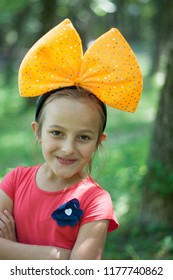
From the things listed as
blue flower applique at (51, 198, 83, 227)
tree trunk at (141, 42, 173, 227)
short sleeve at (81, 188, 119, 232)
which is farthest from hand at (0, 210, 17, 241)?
tree trunk at (141, 42, 173, 227)

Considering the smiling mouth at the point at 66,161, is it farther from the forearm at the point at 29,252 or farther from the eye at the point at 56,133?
the forearm at the point at 29,252

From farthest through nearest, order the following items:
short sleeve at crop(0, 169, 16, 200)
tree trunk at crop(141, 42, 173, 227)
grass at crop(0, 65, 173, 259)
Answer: tree trunk at crop(141, 42, 173, 227), grass at crop(0, 65, 173, 259), short sleeve at crop(0, 169, 16, 200)

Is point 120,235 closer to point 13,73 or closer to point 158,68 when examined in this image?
point 158,68

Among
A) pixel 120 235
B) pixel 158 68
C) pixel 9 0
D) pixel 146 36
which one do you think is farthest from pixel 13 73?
pixel 146 36

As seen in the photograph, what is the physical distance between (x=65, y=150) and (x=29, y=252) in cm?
53

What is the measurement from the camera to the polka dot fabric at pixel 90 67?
8.02 feet

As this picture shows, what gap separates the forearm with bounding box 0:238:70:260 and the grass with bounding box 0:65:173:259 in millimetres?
583

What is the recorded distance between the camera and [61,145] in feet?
7.93

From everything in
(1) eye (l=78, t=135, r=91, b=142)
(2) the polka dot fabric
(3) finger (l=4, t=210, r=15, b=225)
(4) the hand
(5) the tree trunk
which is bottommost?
(4) the hand

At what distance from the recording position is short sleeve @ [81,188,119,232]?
7.80 ft

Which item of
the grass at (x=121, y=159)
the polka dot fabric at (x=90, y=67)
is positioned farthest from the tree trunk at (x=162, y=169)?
the polka dot fabric at (x=90, y=67)

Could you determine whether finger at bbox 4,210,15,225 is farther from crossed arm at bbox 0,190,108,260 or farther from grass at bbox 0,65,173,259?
grass at bbox 0,65,173,259

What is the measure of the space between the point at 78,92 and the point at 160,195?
10.7 feet

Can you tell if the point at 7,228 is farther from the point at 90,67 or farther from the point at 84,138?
the point at 90,67
